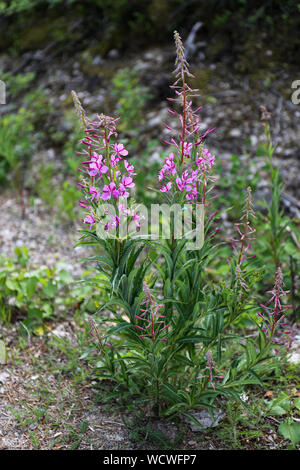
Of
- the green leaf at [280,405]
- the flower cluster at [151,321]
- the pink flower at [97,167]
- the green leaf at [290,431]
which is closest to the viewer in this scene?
the pink flower at [97,167]

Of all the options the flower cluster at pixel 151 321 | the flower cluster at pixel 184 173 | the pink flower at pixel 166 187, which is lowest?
the flower cluster at pixel 151 321

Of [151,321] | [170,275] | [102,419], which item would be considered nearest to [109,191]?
[170,275]

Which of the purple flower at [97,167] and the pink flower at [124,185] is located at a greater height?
the purple flower at [97,167]

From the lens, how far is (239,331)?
2729 millimetres

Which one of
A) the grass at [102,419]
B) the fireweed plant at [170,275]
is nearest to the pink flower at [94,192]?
the fireweed plant at [170,275]

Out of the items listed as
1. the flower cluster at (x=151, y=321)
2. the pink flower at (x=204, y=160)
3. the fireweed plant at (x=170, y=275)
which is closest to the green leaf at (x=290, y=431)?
the fireweed plant at (x=170, y=275)

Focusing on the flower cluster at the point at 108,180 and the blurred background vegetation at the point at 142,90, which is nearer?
the flower cluster at the point at 108,180

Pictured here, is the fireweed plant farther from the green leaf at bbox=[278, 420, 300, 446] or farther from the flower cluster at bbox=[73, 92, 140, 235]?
the green leaf at bbox=[278, 420, 300, 446]
